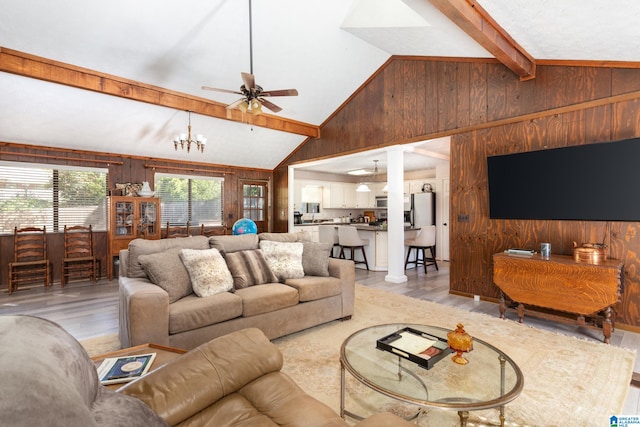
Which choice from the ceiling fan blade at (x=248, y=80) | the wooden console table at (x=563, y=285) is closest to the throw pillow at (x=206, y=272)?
the ceiling fan blade at (x=248, y=80)

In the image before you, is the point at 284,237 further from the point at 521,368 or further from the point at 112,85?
the point at 112,85

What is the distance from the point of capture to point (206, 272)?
9.14ft

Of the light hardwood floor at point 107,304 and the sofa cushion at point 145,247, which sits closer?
the sofa cushion at point 145,247

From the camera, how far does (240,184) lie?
25.8 ft

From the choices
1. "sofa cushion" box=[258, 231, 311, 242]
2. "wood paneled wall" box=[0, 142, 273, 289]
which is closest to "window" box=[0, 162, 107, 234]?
"wood paneled wall" box=[0, 142, 273, 289]

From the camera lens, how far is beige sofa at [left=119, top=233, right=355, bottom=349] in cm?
228

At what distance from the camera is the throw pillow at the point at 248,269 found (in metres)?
3.02

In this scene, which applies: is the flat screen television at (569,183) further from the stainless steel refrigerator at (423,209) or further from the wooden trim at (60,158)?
the wooden trim at (60,158)

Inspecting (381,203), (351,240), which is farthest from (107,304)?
(381,203)

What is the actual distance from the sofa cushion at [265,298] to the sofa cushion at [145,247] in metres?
0.67

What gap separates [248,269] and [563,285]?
311cm

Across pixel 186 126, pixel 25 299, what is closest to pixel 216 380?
pixel 25 299

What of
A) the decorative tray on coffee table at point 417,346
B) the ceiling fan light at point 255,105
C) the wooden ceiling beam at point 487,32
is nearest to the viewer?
the decorative tray on coffee table at point 417,346

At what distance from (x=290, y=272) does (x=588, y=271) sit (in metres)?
2.87
